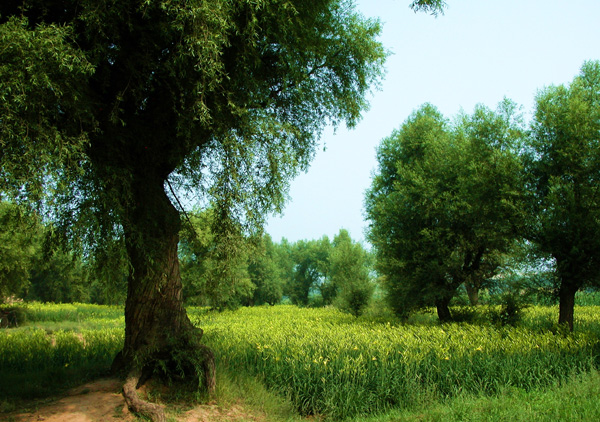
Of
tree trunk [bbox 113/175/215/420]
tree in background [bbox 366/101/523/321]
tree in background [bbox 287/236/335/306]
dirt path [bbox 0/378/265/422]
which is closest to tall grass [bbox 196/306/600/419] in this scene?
dirt path [bbox 0/378/265/422]

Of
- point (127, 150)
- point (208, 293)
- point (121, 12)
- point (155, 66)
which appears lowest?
point (208, 293)

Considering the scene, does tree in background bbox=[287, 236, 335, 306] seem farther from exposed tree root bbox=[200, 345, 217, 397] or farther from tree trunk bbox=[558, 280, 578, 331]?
exposed tree root bbox=[200, 345, 217, 397]

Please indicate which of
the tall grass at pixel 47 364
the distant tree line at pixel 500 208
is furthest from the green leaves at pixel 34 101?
the distant tree line at pixel 500 208

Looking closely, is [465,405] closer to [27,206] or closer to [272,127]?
[272,127]

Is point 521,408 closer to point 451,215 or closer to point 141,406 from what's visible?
point 141,406

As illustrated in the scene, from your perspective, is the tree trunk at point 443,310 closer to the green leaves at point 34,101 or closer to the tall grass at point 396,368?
the tall grass at point 396,368

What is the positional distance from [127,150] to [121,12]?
2.61 meters

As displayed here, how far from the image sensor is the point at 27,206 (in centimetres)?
632

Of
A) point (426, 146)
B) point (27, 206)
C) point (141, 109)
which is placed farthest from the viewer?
point (426, 146)

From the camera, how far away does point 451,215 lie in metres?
21.1

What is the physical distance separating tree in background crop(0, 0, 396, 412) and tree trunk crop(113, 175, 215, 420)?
29 mm

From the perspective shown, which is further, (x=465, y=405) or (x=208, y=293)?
(x=208, y=293)

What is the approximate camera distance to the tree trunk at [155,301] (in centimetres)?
812

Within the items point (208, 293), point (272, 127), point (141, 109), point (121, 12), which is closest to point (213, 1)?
point (121, 12)
